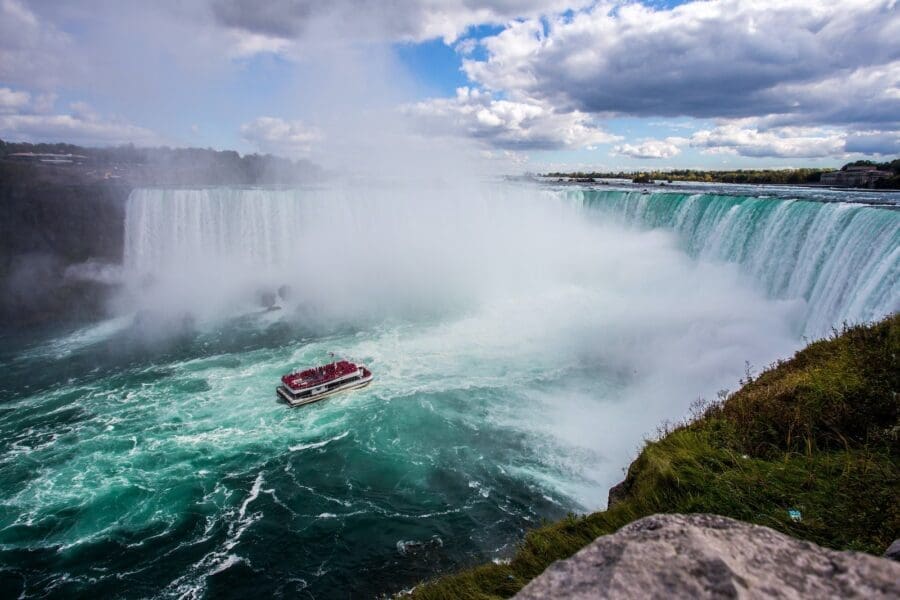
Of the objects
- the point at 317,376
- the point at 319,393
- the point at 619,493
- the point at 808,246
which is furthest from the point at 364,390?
the point at 808,246

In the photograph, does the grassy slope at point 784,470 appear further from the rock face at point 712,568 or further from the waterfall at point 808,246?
the waterfall at point 808,246

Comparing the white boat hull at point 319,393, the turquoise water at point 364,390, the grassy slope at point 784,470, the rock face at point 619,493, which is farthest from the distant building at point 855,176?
the rock face at point 619,493

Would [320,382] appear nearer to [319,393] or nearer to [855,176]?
[319,393]

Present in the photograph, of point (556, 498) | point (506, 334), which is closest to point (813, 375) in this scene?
point (556, 498)

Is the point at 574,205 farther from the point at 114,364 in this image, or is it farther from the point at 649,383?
the point at 114,364

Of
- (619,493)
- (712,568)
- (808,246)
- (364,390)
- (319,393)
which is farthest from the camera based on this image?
→ (808,246)

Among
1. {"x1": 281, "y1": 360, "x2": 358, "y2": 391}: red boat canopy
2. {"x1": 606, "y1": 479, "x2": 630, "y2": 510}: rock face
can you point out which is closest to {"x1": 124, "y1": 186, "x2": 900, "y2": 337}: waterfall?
{"x1": 281, "y1": 360, "x2": 358, "y2": 391}: red boat canopy

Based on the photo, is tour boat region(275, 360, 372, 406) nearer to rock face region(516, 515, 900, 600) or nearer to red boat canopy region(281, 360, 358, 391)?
red boat canopy region(281, 360, 358, 391)
